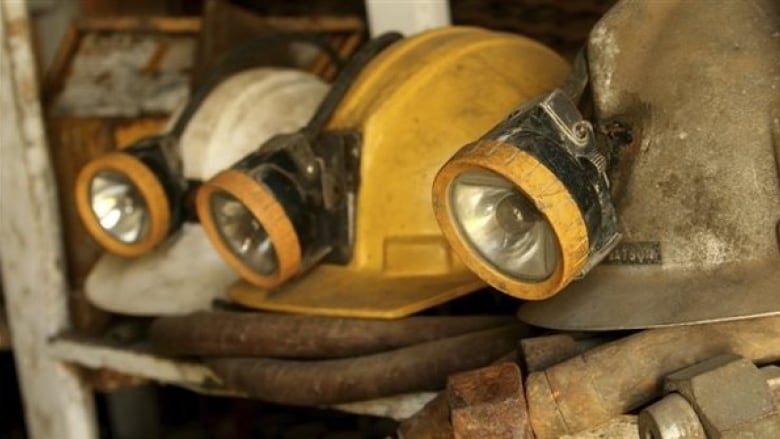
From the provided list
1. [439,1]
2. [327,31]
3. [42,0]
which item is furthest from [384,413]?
[42,0]

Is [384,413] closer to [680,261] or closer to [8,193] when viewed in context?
[680,261]

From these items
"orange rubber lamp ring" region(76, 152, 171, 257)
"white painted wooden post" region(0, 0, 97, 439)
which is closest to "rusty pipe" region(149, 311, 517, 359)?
"orange rubber lamp ring" region(76, 152, 171, 257)

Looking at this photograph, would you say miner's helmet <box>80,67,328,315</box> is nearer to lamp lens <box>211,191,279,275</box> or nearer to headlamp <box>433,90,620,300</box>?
lamp lens <box>211,191,279,275</box>

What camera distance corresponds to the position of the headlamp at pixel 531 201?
2.53 feet

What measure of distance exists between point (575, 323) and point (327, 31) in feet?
3.29

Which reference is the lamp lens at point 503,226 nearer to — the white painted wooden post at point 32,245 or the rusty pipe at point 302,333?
the rusty pipe at point 302,333

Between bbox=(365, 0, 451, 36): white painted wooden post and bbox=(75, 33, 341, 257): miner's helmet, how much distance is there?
0.15 meters

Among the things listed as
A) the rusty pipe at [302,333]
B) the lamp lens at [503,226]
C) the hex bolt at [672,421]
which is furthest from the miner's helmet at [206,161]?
the hex bolt at [672,421]

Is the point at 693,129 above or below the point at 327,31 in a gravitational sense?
above

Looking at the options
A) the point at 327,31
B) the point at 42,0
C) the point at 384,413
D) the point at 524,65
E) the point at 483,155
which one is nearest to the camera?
the point at 483,155

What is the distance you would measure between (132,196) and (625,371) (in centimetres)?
66

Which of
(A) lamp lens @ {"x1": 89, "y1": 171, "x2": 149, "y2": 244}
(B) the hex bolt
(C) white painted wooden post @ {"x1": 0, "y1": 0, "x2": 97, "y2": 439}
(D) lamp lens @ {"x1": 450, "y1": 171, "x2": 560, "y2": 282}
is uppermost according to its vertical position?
(D) lamp lens @ {"x1": 450, "y1": 171, "x2": 560, "y2": 282}

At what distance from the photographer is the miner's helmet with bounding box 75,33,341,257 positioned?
129cm

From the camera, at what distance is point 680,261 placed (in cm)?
83
